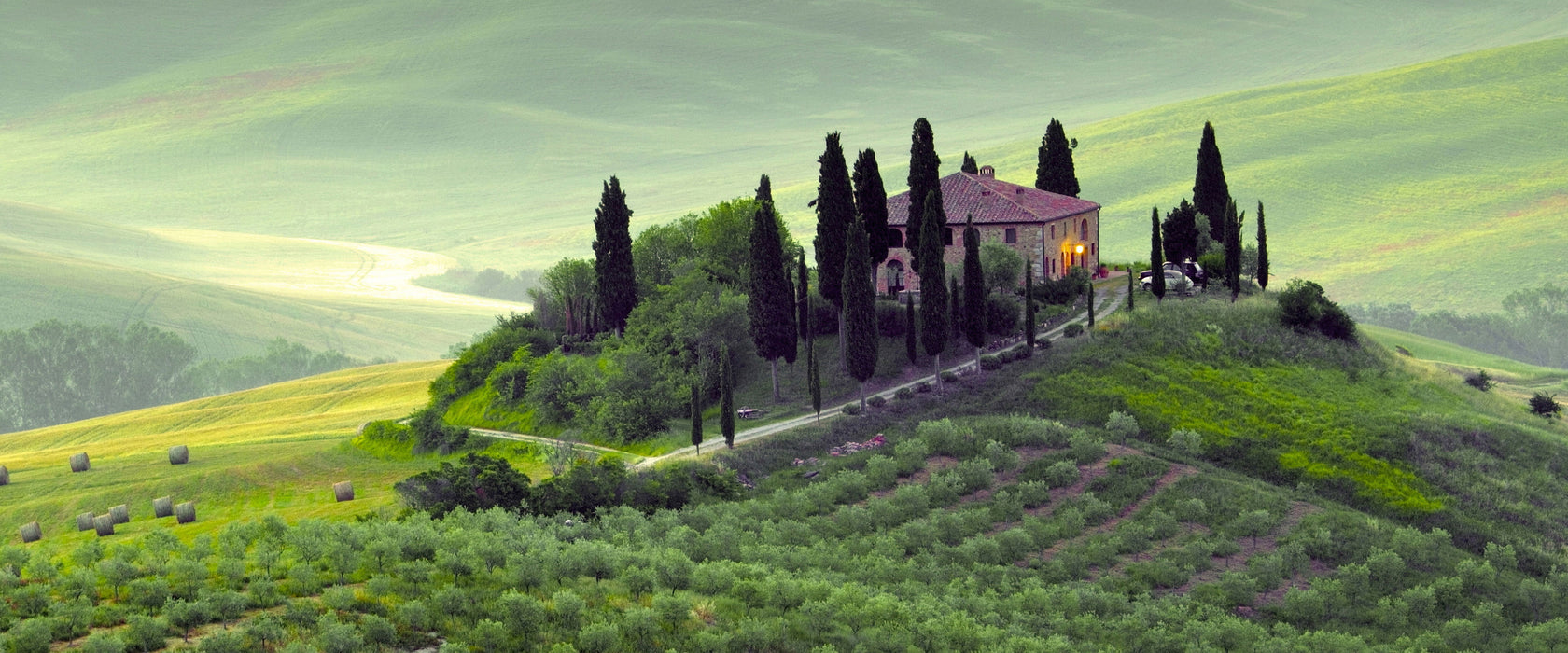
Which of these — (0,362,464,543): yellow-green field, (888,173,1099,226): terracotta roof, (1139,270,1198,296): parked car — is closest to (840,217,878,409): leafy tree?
(0,362,464,543): yellow-green field

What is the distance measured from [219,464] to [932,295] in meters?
44.5

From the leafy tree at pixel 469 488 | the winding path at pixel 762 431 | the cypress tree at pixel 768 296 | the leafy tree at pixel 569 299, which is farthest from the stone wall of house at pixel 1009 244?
the leafy tree at pixel 469 488

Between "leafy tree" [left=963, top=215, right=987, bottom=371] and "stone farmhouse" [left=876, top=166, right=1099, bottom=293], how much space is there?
15.0 m

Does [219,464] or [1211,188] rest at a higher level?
[1211,188]

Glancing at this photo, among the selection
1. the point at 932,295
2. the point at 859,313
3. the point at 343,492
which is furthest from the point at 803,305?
the point at 343,492

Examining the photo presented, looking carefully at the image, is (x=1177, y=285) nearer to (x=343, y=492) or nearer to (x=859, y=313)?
(x=859, y=313)

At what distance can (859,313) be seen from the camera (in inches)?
2862

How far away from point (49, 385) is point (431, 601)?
167 metres

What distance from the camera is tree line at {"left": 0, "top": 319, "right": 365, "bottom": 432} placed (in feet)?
591

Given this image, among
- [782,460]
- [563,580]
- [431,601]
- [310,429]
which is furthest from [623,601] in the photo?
[310,429]

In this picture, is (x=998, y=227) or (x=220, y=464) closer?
(x=220, y=464)

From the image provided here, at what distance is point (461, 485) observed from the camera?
5459 cm

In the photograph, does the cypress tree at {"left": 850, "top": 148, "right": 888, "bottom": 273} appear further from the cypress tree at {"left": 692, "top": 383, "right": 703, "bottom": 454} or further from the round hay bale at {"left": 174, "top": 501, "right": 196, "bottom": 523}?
the round hay bale at {"left": 174, "top": 501, "right": 196, "bottom": 523}

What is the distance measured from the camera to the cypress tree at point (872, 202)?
87312mm
